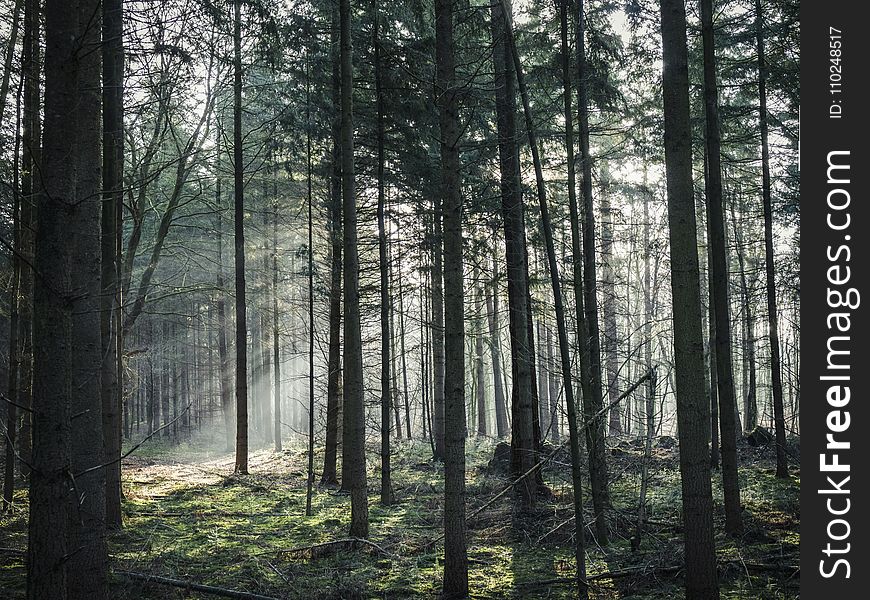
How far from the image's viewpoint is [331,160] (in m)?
13.0

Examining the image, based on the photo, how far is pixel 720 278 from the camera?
26.9 ft

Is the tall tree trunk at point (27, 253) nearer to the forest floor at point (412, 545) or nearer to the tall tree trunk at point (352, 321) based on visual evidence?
the forest floor at point (412, 545)

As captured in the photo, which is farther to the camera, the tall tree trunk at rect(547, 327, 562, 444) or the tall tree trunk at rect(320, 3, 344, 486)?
the tall tree trunk at rect(320, 3, 344, 486)

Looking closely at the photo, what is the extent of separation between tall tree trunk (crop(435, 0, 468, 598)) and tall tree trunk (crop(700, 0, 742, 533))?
388 centimetres

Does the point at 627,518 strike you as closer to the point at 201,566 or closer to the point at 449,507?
the point at 449,507

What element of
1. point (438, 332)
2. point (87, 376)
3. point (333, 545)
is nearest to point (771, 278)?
point (438, 332)

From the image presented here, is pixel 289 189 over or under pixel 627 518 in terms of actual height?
over

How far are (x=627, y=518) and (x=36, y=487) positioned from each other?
765 cm

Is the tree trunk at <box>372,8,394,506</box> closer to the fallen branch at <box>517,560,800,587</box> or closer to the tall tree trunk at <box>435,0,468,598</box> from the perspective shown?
the tall tree trunk at <box>435,0,468,598</box>

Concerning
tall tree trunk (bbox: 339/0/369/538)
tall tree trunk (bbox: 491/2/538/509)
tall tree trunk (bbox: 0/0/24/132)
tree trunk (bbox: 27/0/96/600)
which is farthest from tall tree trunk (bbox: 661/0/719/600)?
tall tree trunk (bbox: 0/0/24/132)

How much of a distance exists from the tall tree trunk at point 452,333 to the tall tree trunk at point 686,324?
7.18ft

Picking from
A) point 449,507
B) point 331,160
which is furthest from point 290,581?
point 331,160

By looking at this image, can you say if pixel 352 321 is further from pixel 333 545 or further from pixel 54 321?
pixel 54 321

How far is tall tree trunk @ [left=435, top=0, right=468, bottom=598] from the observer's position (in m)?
6.25
